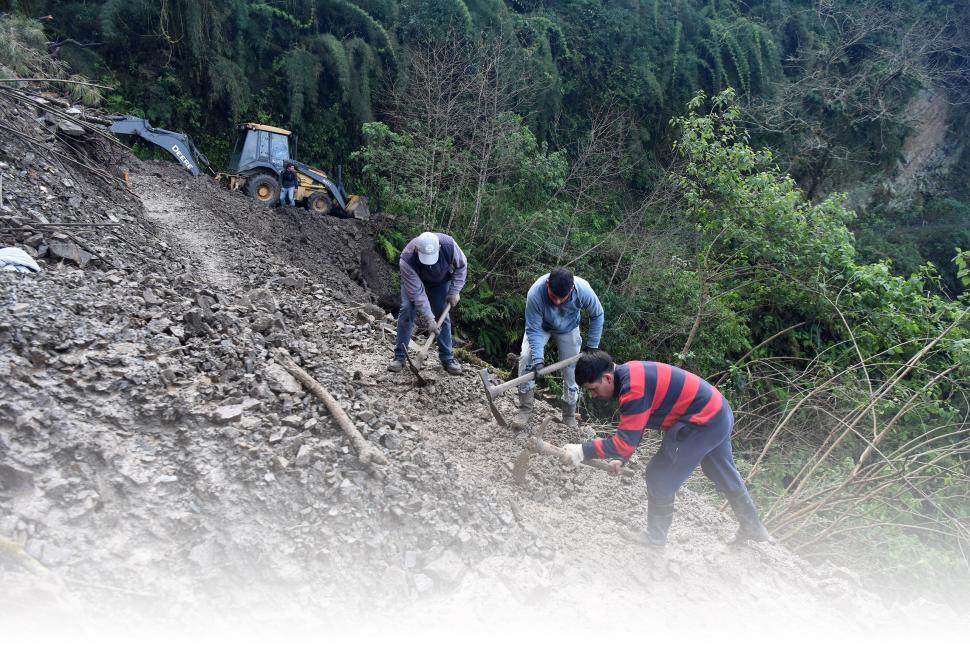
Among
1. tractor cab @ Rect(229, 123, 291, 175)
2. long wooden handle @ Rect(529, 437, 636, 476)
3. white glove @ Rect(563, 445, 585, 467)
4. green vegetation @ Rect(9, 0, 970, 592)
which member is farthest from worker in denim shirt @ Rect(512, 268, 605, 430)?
tractor cab @ Rect(229, 123, 291, 175)

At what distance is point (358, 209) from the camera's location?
1199cm

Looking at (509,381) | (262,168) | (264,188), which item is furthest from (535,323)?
(262,168)

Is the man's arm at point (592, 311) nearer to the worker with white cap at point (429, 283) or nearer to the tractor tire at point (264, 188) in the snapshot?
the worker with white cap at point (429, 283)

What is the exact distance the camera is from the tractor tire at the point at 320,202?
12.0 m

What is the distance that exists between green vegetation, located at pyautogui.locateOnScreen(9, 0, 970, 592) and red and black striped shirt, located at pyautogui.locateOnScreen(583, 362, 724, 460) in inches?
88.4

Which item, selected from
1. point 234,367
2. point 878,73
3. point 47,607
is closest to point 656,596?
point 47,607

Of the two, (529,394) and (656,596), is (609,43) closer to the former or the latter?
(529,394)

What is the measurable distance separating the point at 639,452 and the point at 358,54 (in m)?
11.9

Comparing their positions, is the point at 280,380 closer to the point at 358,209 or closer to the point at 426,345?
the point at 426,345

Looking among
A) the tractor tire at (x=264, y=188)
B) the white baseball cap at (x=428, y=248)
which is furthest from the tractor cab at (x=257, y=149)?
the white baseball cap at (x=428, y=248)

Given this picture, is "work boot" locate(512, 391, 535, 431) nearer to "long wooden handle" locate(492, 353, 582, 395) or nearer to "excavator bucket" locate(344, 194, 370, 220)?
"long wooden handle" locate(492, 353, 582, 395)

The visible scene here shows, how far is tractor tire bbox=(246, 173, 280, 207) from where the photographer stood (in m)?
11.5

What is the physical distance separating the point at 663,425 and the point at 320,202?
10471 millimetres

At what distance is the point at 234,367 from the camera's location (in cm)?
376
